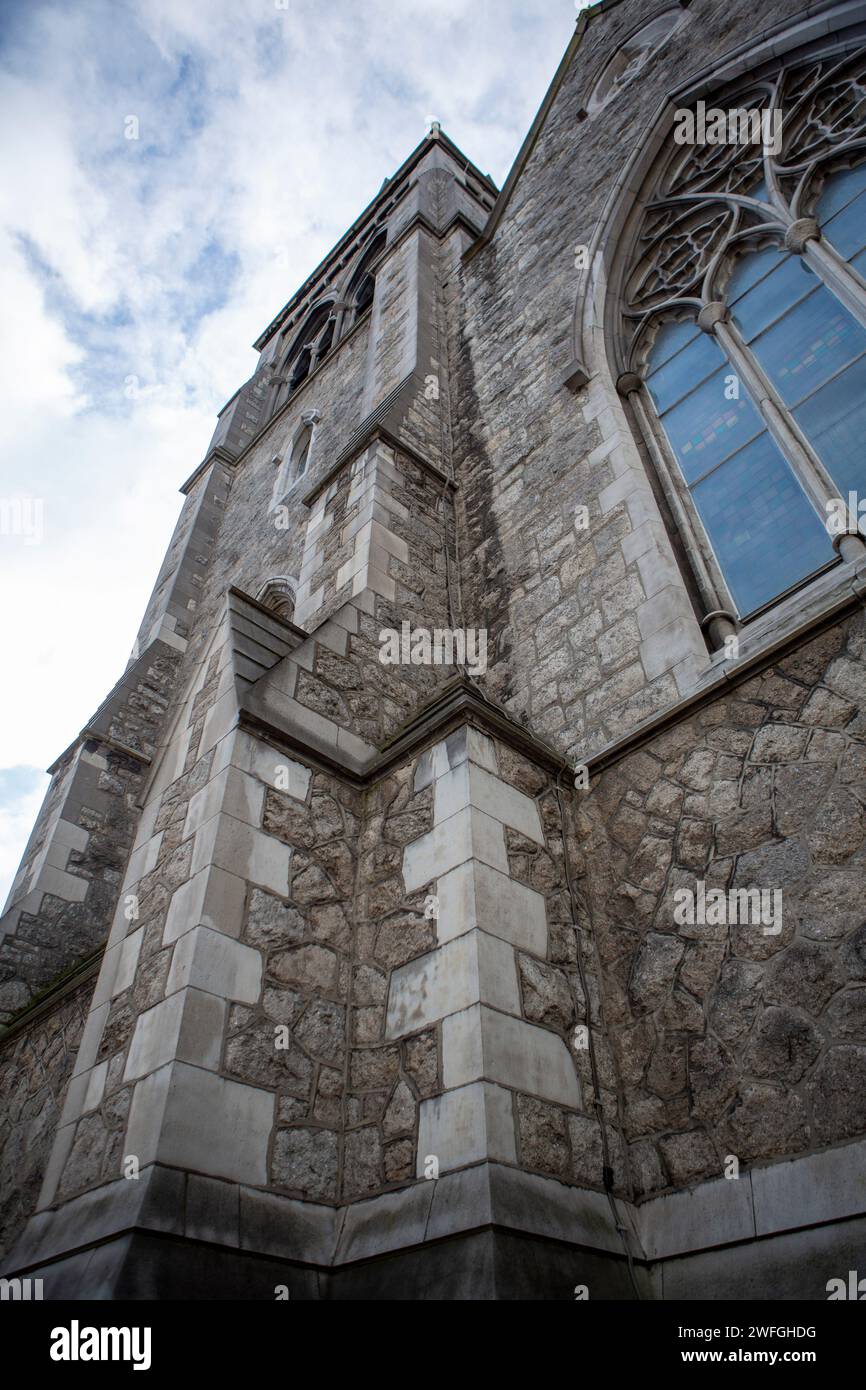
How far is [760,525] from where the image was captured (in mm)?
4918

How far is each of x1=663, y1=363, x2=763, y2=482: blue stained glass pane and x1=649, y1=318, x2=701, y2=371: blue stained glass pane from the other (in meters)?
0.65

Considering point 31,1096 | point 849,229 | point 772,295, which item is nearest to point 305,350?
point 772,295

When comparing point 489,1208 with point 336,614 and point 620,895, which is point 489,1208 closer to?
point 620,895

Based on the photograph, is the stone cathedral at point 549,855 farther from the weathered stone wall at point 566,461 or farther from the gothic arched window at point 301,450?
the gothic arched window at point 301,450

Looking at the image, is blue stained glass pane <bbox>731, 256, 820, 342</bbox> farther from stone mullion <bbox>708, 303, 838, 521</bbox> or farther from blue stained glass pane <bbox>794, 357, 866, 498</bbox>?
blue stained glass pane <bbox>794, 357, 866, 498</bbox>

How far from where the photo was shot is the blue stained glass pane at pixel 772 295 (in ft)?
18.6

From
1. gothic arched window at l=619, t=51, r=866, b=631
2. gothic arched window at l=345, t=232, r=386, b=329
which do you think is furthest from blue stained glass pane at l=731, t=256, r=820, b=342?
gothic arched window at l=345, t=232, r=386, b=329

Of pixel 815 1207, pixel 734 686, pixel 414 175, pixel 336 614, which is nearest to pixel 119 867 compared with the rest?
pixel 336 614

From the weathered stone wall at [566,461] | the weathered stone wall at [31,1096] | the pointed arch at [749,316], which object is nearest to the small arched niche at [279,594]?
the weathered stone wall at [566,461]

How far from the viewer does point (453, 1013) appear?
3191 millimetres

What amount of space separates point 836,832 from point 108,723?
775cm

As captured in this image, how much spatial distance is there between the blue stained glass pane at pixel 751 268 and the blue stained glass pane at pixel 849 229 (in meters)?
0.31

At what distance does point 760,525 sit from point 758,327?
5.75 feet

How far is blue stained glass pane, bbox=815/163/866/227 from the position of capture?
5.79 metres
